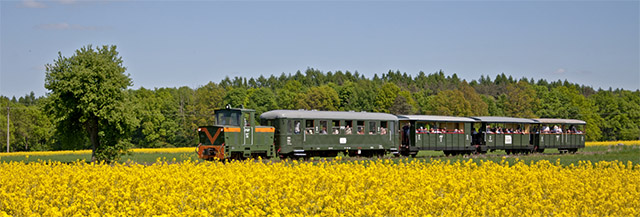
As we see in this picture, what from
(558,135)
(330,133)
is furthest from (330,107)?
(330,133)

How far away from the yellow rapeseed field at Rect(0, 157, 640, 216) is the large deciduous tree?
1643 cm

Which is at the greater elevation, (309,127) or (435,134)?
(309,127)

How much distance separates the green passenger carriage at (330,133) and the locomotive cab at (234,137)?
1140 millimetres

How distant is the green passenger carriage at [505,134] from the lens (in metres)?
43.6

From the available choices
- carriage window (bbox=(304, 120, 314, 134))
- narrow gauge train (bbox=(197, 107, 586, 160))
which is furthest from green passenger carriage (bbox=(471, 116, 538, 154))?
carriage window (bbox=(304, 120, 314, 134))

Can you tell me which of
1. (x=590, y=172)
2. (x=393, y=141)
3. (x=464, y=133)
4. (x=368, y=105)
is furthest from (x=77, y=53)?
(x=368, y=105)

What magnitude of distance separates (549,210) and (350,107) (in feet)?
316

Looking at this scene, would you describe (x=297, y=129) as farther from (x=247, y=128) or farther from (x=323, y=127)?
(x=247, y=128)

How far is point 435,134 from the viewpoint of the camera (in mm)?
40125

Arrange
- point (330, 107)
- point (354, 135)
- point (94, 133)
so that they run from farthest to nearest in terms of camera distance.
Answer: point (330, 107), point (94, 133), point (354, 135)

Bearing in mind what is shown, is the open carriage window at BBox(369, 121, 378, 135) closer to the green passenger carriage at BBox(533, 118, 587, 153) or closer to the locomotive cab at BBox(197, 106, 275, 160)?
the locomotive cab at BBox(197, 106, 275, 160)

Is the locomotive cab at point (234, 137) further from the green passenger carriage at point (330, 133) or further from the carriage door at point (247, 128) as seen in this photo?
the green passenger carriage at point (330, 133)

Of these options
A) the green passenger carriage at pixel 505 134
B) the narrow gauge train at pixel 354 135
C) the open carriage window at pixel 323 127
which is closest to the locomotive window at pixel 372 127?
the narrow gauge train at pixel 354 135

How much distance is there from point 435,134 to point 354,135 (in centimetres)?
640
